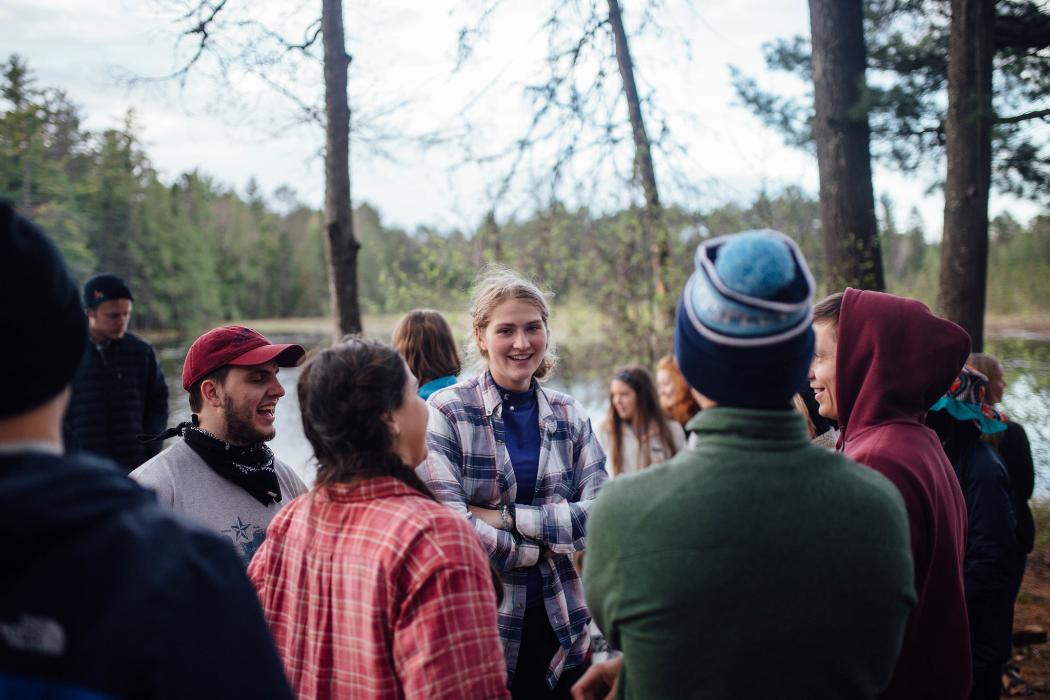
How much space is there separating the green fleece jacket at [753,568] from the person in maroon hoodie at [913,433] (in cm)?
45

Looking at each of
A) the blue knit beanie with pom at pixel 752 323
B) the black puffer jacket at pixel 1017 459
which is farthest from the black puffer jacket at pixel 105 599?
the black puffer jacket at pixel 1017 459

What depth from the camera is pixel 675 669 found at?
1.26 metres

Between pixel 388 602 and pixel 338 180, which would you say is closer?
pixel 388 602

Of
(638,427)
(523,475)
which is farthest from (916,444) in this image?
(638,427)

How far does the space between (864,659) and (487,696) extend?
0.73 meters

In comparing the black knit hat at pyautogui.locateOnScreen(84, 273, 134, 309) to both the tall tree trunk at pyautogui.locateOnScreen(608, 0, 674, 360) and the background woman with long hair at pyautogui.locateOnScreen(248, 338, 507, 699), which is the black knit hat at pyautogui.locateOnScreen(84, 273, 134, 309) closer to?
the background woman with long hair at pyautogui.locateOnScreen(248, 338, 507, 699)

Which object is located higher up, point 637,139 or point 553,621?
point 637,139

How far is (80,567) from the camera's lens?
2.52ft

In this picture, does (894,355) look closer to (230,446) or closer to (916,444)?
(916,444)

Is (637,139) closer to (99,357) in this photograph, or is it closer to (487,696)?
Result: (99,357)

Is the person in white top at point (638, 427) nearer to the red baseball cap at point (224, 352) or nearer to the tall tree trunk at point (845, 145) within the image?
the tall tree trunk at point (845, 145)

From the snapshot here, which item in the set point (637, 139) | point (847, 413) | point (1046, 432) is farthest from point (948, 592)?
point (637, 139)

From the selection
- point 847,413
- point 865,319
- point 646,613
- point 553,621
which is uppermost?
point 865,319

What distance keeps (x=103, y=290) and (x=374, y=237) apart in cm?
Answer: 705
